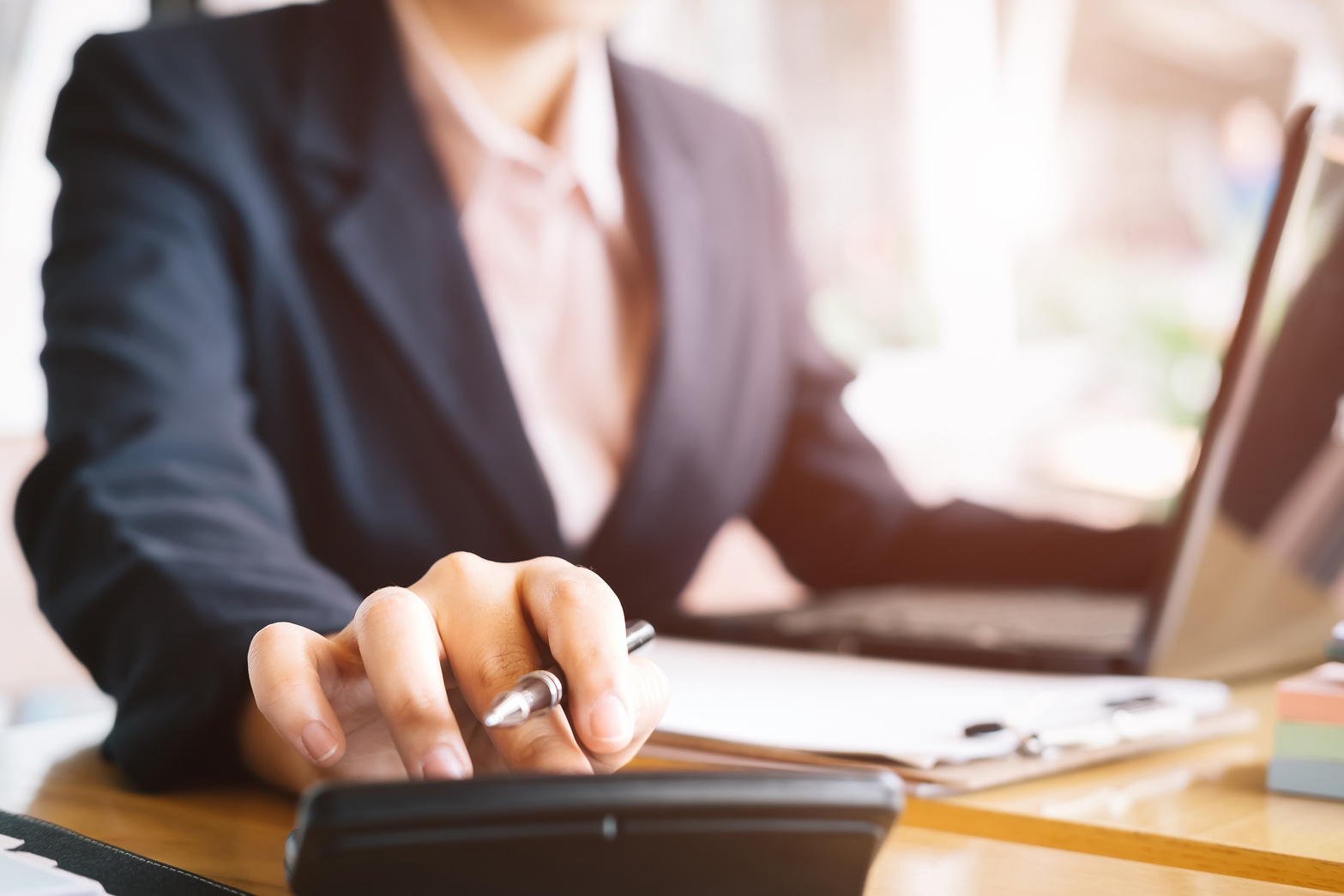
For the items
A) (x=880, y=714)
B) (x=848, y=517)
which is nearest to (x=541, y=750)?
(x=880, y=714)

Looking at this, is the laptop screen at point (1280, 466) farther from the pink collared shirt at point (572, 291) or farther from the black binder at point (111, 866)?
the pink collared shirt at point (572, 291)

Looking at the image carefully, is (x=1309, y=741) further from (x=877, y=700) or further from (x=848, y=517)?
(x=848, y=517)

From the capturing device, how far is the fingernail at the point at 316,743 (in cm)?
32

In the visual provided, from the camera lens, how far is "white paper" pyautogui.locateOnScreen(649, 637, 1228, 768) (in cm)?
46

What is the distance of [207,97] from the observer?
3.44 ft

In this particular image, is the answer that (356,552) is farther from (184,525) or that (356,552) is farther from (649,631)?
(649,631)

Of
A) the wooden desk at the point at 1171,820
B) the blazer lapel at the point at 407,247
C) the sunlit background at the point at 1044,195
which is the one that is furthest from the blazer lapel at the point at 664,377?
the wooden desk at the point at 1171,820

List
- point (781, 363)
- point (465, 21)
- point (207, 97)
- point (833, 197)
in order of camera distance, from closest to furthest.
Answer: point (207, 97), point (465, 21), point (781, 363), point (833, 197)

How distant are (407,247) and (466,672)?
0.84m

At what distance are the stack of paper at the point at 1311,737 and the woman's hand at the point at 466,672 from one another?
0.97 ft

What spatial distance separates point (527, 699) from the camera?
1.01ft

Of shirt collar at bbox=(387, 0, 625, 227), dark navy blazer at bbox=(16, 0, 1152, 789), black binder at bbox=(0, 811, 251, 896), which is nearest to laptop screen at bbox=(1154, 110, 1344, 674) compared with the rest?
dark navy blazer at bbox=(16, 0, 1152, 789)

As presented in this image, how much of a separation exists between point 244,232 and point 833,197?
99 cm

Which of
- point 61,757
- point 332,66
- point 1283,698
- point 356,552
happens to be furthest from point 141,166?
point 1283,698
